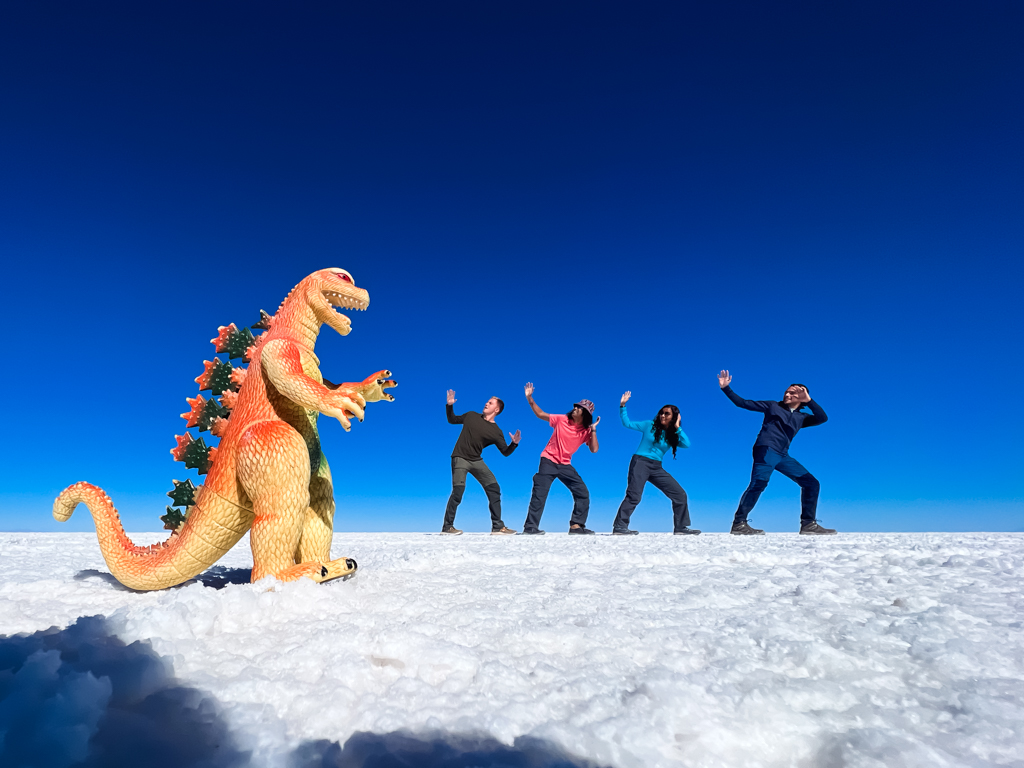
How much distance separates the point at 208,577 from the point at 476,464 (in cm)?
500

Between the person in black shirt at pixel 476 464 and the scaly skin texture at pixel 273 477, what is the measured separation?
5024mm

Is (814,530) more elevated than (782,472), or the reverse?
(782,472)

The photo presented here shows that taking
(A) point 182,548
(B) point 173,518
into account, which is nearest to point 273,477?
(A) point 182,548

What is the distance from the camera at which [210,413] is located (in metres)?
2.55

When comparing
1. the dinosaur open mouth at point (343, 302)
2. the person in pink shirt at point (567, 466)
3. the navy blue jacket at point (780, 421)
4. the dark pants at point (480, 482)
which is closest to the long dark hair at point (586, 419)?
the person in pink shirt at point (567, 466)

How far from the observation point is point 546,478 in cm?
736

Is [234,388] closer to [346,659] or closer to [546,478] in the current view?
[346,659]

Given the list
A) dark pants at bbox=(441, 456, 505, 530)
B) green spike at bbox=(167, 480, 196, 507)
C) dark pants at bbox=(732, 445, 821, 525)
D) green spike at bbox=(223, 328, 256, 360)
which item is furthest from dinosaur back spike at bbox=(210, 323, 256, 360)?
dark pants at bbox=(732, 445, 821, 525)

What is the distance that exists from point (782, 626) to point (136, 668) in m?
1.57

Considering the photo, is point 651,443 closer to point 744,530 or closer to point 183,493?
point 744,530

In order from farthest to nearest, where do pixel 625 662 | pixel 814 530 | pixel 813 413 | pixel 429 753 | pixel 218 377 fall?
pixel 813 413, pixel 814 530, pixel 218 377, pixel 625 662, pixel 429 753

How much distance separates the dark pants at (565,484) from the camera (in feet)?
23.9

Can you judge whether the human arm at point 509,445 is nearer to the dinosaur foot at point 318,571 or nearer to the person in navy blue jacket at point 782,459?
the person in navy blue jacket at point 782,459

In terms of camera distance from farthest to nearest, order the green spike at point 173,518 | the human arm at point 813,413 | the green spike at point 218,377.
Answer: the human arm at point 813,413, the green spike at point 218,377, the green spike at point 173,518
